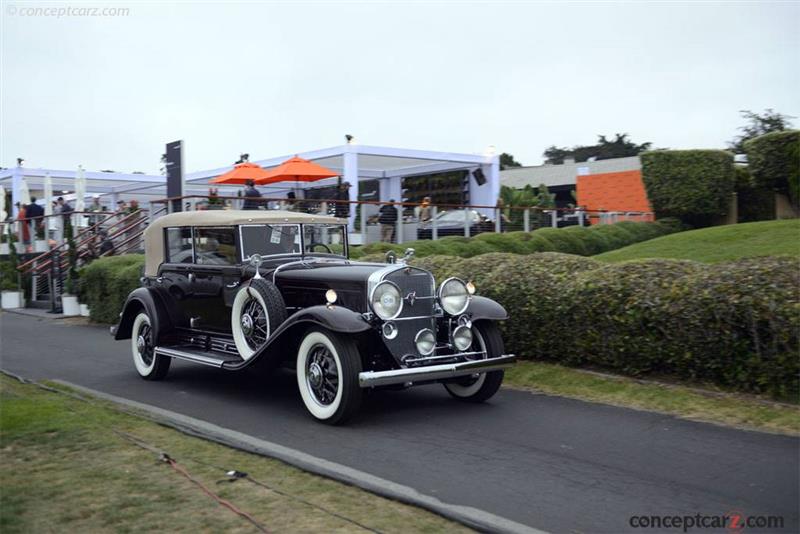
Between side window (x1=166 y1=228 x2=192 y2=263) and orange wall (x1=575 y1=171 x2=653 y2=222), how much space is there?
27.6 metres

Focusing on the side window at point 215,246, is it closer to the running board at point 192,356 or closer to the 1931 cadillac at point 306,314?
the 1931 cadillac at point 306,314

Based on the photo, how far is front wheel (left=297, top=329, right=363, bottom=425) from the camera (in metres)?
6.16

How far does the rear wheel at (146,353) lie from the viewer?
871cm

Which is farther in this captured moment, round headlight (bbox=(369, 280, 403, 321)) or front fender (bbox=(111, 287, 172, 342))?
front fender (bbox=(111, 287, 172, 342))

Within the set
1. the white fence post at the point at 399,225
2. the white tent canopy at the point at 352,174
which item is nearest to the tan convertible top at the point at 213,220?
the white fence post at the point at 399,225

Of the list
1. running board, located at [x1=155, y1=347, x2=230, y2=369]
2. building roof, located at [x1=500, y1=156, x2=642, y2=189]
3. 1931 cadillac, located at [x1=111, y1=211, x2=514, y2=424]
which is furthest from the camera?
building roof, located at [x1=500, y1=156, x2=642, y2=189]

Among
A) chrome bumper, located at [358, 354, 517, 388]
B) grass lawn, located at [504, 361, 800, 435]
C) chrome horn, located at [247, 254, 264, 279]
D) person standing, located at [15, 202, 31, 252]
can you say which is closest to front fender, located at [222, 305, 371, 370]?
chrome bumper, located at [358, 354, 517, 388]

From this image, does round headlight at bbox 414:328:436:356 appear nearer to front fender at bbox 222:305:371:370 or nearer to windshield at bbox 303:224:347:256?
front fender at bbox 222:305:371:370

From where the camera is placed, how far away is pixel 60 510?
4141 mm

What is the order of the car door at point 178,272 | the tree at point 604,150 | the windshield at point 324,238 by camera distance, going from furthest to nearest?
the tree at point 604,150
the car door at point 178,272
the windshield at point 324,238

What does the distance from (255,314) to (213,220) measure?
1.40m

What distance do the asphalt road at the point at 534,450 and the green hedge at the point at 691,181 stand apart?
45.8 ft

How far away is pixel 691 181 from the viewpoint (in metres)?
19.5

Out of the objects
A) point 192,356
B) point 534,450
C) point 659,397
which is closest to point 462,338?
point 534,450
